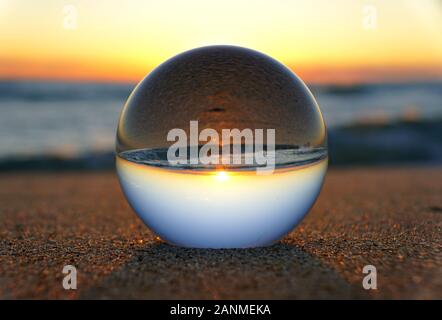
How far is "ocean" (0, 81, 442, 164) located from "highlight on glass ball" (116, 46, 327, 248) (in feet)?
32.6

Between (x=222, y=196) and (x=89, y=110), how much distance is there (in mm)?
18107

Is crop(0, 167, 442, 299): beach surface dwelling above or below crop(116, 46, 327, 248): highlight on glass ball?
below

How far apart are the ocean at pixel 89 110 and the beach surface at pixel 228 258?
8.22 metres

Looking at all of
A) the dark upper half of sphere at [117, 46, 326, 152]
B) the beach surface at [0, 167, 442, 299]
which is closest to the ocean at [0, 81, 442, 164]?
the beach surface at [0, 167, 442, 299]

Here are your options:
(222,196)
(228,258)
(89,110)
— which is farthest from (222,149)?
(89,110)

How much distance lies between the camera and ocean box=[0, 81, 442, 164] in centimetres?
1498

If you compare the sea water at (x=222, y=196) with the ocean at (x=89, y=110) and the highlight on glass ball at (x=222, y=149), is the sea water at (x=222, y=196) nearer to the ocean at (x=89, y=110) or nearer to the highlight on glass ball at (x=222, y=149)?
the highlight on glass ball at (x=222, y=149)

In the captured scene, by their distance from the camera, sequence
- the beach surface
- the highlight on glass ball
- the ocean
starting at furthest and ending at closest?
the ocean, the highlight on glass ball, the beach surface

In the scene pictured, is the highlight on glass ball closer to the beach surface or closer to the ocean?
the beach surface

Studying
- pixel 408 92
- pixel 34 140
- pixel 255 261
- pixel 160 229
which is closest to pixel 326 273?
pixel 255 261

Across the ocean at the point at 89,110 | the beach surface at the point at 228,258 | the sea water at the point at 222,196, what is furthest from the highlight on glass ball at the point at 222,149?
the ocean at the point at 89,110

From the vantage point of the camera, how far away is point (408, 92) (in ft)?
79.2

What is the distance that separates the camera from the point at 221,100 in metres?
3.37

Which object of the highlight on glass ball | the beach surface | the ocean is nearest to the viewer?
the beach surface
